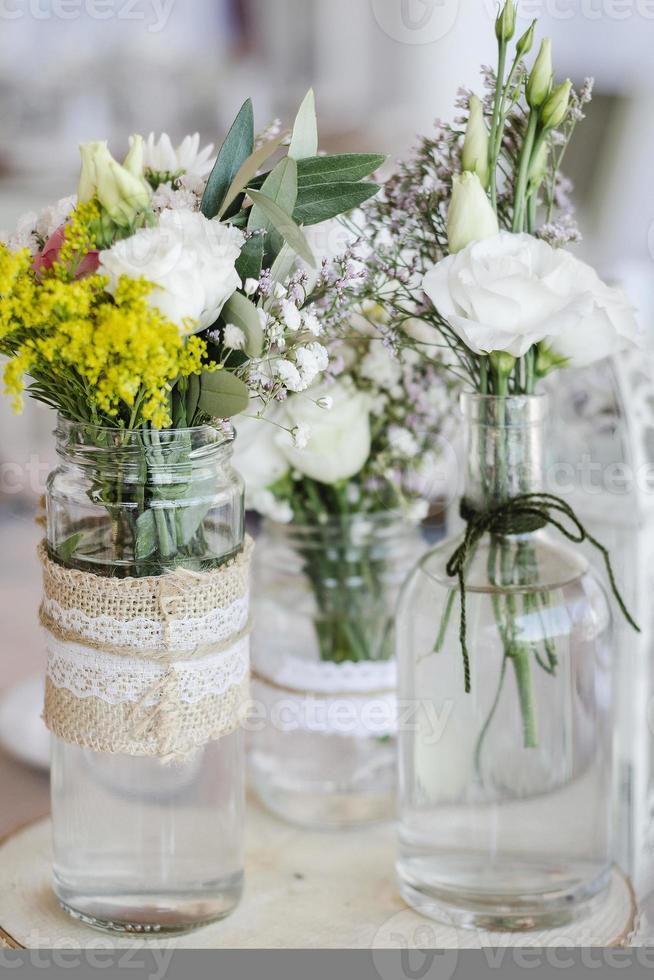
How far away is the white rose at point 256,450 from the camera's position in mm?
809

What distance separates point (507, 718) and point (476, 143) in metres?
0.38

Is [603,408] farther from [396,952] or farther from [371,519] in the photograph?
[396,952]

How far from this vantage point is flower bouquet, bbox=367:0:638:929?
0.68 meters

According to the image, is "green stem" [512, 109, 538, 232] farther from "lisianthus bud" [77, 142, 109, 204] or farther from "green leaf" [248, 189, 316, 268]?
"lisianthus bud" [77, 142, 109, 204]

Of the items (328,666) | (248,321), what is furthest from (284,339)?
(328,666)

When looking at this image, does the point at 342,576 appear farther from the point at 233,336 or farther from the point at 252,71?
the point at 252,71

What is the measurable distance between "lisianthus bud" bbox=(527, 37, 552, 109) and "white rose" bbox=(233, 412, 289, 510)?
0.97 feet

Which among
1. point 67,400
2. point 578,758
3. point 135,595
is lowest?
point 578,758

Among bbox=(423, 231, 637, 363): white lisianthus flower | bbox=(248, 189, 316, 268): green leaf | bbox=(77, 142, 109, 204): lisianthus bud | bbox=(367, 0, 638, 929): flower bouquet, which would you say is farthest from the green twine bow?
bbox=(77, 142, 109, 204): lisianthus bud

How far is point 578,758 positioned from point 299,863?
233mm

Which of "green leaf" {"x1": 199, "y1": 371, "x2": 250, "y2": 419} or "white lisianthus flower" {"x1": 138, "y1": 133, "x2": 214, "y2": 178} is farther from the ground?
"white lisianthus flower" {"x1": 138, "y1": 133, "x2": 214, "y2": 178}

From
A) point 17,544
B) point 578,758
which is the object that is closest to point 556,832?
point 578,758

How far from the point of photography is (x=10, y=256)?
563mm

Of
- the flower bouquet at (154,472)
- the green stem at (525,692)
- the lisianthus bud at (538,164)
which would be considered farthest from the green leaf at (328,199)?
the green stem at (525,692)
